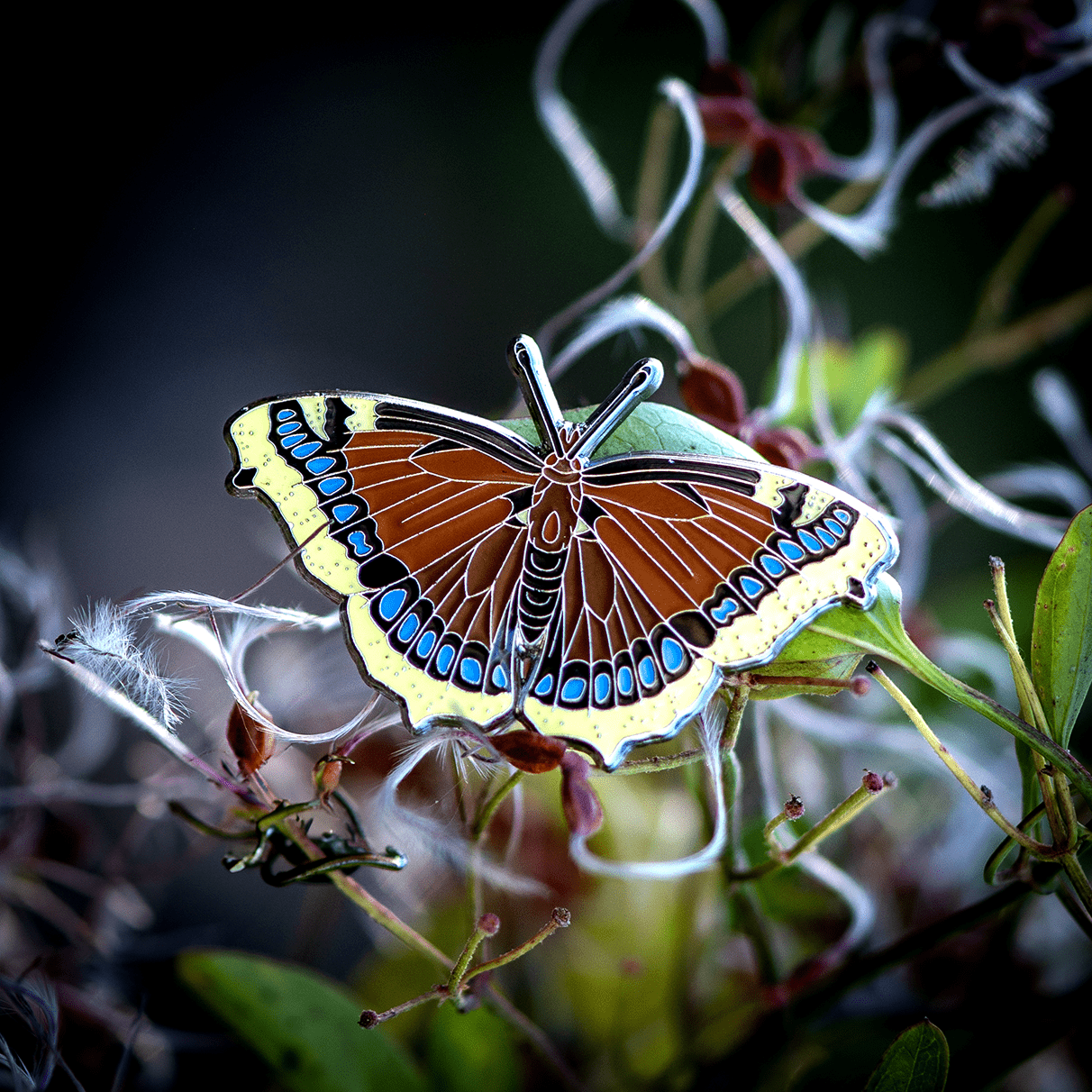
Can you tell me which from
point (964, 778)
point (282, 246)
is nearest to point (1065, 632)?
point (964, 778)

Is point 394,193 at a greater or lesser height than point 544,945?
greater

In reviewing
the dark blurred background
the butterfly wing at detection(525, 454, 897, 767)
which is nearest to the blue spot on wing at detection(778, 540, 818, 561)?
the butterfly wing at detection(525, 454, 897, 767)

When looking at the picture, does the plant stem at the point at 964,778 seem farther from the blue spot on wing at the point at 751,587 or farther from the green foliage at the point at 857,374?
the green foliage at the point at 857,374

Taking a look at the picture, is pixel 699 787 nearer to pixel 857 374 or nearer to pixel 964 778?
pixel 964 778

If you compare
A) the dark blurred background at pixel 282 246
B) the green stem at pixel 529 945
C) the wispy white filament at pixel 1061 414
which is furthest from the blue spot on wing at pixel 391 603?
→ the dark blurred background at pixel 282 246

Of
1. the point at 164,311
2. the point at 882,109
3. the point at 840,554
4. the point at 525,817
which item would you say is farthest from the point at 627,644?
the point at 164,311

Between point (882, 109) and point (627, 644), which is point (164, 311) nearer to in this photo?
point (882, 109)
